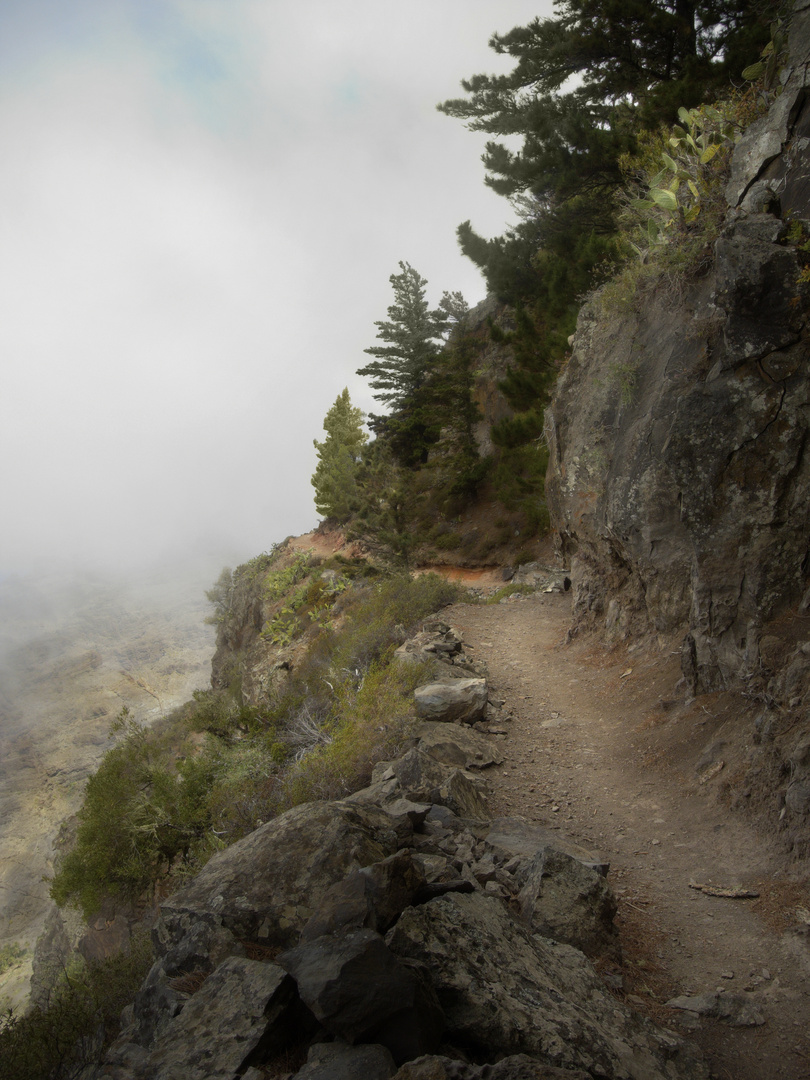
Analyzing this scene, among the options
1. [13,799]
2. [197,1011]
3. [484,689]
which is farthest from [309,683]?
[13,799]

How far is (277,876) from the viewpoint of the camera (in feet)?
11.1

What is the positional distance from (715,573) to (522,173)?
12.9 metres

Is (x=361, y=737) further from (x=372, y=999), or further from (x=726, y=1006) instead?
(x=372, y=999)

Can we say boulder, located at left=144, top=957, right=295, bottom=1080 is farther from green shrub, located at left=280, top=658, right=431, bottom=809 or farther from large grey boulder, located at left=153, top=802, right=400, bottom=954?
green shrub, located at left=280, top=658, right=431, bottom=809

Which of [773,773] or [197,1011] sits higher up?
[197,1011]

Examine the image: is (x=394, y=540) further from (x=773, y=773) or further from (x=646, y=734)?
(x=773, y=773)

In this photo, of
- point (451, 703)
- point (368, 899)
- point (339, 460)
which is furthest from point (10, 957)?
point (368, 899)

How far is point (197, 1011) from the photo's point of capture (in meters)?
2.52

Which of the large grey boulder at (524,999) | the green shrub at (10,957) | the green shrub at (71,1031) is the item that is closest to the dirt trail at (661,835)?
the large grey boulder at (524,999)

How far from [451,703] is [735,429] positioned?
14.8ft

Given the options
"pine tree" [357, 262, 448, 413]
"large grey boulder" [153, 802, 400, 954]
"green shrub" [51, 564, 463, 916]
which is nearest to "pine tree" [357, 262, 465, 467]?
"pine tree" [357, 262, 448, 413]

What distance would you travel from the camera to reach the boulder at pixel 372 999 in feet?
7.29

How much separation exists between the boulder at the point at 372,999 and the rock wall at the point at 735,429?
4.26 meters

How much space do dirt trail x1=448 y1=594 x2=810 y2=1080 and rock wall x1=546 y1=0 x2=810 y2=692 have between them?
3.10 ft
